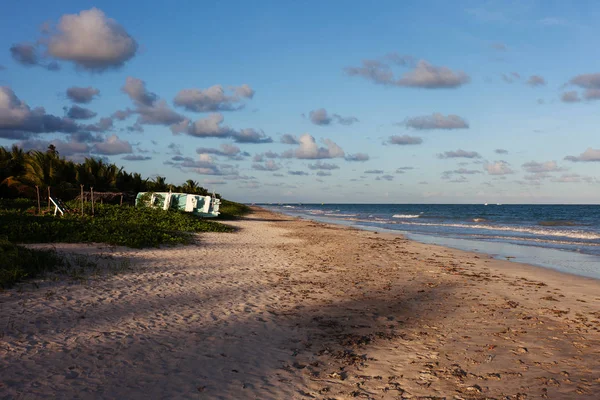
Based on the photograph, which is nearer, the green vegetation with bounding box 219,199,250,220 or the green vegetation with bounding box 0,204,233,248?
the green vegetation with bounding box 0,204,233,248

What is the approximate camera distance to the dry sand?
5.16 meters

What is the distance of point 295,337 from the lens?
7.07 meters

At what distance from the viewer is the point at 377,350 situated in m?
6.51

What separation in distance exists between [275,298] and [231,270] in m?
3.51

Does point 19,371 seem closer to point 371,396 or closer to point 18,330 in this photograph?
point 18,330

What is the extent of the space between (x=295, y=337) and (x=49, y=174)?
103 feet

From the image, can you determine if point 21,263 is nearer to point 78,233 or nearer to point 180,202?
point 78,233

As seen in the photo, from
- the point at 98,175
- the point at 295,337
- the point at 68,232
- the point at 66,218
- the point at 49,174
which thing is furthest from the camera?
the point at 98,175

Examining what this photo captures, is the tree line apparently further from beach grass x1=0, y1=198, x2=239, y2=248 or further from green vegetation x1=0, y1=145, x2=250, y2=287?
beach grass x1=0, y1=198, x2=239, y2=248

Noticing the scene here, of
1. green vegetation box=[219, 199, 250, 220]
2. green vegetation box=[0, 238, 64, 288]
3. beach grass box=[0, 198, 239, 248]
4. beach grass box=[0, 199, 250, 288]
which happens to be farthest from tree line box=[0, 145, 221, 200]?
green vegetation box=[0, 238, 64, 288]

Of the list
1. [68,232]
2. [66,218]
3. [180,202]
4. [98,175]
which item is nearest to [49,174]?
[98,175]

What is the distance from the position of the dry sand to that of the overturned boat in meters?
19.5

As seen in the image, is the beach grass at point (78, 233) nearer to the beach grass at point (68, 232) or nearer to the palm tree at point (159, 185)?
the beach grass at point (68, 232)

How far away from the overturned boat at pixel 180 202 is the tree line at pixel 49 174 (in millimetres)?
2383
